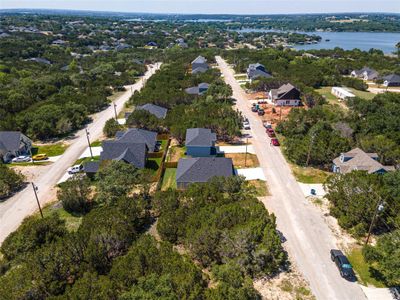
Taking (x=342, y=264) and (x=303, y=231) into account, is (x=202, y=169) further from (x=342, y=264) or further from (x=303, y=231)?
(x=342, y=264)

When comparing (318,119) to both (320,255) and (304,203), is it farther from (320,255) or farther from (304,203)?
(320,255)

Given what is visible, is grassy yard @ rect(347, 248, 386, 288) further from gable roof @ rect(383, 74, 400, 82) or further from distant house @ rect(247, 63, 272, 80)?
gable roof @ rect(383, 74, 400, 82)

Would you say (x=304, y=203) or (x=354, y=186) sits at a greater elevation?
(x=354, y=186)

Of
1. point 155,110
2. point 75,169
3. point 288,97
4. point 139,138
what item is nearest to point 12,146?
point 75,169

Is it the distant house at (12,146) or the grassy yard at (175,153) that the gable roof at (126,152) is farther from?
the distant house at (12,146)

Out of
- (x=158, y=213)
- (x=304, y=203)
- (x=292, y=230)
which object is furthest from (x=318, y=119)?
(x=158, y=213)

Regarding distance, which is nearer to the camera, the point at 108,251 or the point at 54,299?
the point at 54,299
